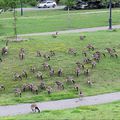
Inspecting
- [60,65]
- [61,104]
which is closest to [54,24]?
[60,65]

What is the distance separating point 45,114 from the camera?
18891 millimetres

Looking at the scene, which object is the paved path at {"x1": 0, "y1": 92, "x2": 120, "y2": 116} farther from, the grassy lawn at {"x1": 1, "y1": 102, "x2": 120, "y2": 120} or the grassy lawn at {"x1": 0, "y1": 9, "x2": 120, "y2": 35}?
the grassy lawn at {"x1": 0, "y1": 9, "x2": 120, "y2": 35}

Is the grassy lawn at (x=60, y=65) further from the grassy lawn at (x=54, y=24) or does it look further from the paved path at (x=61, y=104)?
the grassy lawn at (x=54, y=24)

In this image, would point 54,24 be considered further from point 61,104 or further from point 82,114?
point 82,114

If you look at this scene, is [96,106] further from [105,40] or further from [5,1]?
[5,1]

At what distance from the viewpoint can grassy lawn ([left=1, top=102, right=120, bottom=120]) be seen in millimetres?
17875

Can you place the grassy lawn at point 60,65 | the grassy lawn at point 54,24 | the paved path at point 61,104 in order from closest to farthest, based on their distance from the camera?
the paved path at point 61,104, the grassy lawn at point 60,65, the grassy lawn at point 54,24

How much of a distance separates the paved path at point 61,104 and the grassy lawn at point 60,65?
61cm

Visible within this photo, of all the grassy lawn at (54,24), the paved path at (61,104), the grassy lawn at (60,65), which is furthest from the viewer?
the grassy lawn at (54,24)

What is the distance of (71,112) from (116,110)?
1.72 meters

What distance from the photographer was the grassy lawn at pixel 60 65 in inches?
903

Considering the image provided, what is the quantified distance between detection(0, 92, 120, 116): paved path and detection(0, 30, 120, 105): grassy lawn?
61cm

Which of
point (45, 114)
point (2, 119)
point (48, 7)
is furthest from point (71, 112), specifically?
point (48, 7)

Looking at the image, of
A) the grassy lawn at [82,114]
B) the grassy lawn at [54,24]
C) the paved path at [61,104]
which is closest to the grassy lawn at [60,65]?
the paved path at [61,104]
